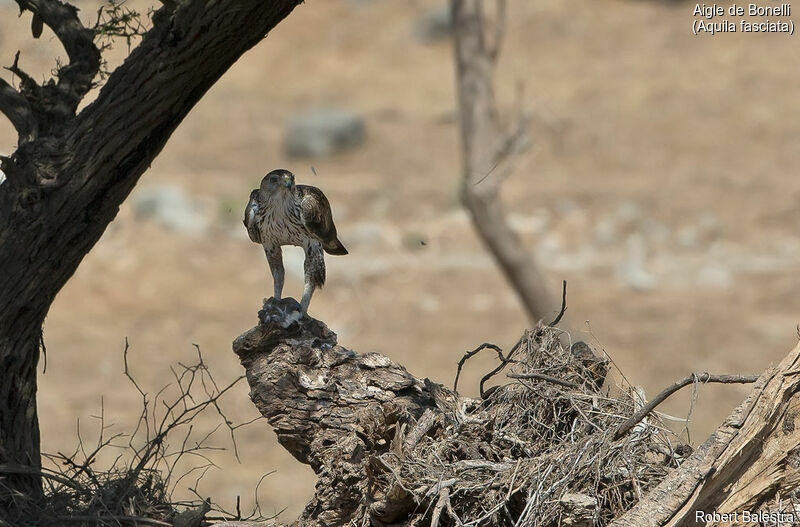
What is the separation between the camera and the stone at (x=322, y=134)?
63.6 ft

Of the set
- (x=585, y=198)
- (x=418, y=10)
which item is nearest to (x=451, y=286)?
(x=585, y=198)

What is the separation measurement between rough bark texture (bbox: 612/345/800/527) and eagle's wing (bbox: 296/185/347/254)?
6.11 feet

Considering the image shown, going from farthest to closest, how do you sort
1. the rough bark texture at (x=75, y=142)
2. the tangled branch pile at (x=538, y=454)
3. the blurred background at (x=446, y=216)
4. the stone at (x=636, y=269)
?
the stone at (x=636, y=269)
the blurred background at (x=446, y=216)
the rough bark texture at (x=75, y=142)
the tangled branch pile at (x=538, y=454)

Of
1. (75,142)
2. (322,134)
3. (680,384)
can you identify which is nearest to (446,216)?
(322,134)

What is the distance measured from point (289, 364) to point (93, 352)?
9.72 metres

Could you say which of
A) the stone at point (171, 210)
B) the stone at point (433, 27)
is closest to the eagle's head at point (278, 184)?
the stone at point (171, 210)

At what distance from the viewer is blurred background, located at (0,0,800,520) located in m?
12.9

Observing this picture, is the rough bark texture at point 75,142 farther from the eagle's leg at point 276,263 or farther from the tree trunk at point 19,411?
the eagle's leg at point 276,263

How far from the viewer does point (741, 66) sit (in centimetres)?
2161

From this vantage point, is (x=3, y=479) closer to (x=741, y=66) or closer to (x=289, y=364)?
(x=289, y=364)

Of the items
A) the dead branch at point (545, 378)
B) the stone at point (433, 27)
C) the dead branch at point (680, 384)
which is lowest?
the dead branch at point (680, 384)

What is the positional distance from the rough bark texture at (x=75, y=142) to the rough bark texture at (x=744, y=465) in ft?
7.18

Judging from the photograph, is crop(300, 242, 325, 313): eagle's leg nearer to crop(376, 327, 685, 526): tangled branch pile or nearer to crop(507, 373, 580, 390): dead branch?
crop(376, 327, 685, 526): tangled branch pile

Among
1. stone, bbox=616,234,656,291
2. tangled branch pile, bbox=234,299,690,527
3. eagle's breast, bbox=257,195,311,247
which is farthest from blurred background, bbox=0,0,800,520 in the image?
tangled branch pile, bbox=234,299,690,527
